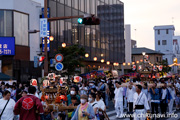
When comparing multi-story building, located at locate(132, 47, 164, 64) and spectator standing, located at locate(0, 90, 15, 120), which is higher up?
multi-story building, located at locate(132, 47, 164, 64)

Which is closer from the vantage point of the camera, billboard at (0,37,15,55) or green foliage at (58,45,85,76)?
green foliage at (58,45,85,76)

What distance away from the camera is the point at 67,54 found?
105 ft

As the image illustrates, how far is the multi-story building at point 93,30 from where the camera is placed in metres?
37.9

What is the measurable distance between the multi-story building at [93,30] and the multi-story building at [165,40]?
5970cm

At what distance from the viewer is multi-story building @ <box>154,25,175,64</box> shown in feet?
373

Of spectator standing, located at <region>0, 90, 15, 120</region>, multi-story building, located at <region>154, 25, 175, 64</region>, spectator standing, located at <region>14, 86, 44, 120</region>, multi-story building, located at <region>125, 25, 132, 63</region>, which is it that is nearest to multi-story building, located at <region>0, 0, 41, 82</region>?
spectator standing, located at <region>0, 90, 15, 120</region>

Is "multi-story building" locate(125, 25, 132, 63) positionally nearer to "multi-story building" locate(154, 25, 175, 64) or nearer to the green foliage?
the green foliage

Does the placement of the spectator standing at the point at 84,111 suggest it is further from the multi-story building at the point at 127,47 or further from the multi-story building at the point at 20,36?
the multi-story building at the point at 127,47

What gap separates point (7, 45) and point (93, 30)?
52.6 feet

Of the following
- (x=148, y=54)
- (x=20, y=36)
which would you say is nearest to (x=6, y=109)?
(x=20, y=36)

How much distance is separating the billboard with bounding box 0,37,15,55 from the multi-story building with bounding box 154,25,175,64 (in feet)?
285

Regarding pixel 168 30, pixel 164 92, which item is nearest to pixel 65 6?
pixel 164 92

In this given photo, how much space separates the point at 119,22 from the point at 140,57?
1584 inches

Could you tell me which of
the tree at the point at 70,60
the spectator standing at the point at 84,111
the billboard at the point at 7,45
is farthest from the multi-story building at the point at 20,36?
the spectator standing at the point at 84,111
